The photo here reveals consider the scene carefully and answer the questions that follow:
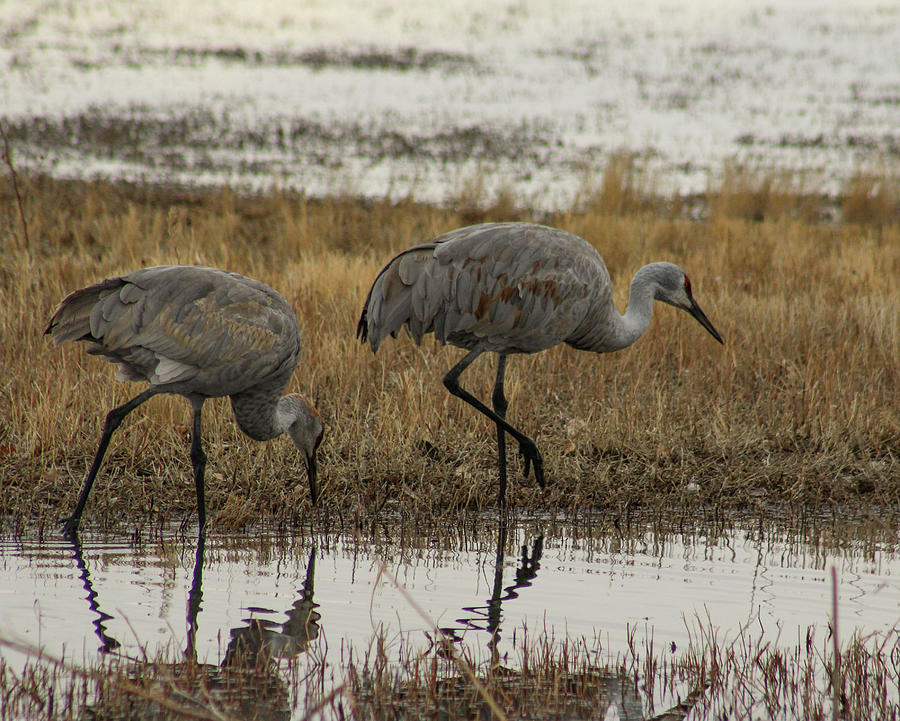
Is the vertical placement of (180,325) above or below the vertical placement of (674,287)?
below

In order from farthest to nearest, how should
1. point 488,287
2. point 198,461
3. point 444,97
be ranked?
point 444,97 < point 488,287 < point 198,461

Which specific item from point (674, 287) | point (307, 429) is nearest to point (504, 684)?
point (307, 429)

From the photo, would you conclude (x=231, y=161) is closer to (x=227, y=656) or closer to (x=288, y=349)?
(x=288, y=349)

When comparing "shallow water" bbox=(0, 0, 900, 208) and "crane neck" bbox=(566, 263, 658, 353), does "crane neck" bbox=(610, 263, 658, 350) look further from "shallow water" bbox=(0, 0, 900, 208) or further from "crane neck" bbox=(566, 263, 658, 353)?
"shallow water" bbox=(0, 0, 900, 208)

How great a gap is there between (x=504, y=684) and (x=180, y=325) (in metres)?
2.37

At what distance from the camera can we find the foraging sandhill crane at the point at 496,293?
6.22m

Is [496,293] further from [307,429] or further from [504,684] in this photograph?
[504,684]

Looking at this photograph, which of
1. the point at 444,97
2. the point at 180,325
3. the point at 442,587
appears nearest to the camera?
the point at 442,587

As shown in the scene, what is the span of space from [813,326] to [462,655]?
16.8 ft

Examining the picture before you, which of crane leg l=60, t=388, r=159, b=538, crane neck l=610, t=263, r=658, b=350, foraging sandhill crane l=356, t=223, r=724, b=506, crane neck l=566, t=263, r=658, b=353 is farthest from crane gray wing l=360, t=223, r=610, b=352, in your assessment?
crane leg l=60, t=388, r=159, b=538

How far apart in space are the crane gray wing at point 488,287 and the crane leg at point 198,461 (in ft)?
3.24

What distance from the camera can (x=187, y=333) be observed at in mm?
5488

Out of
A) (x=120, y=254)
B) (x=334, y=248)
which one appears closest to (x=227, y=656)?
(x=120, y=254)

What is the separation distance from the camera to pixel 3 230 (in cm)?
1073
